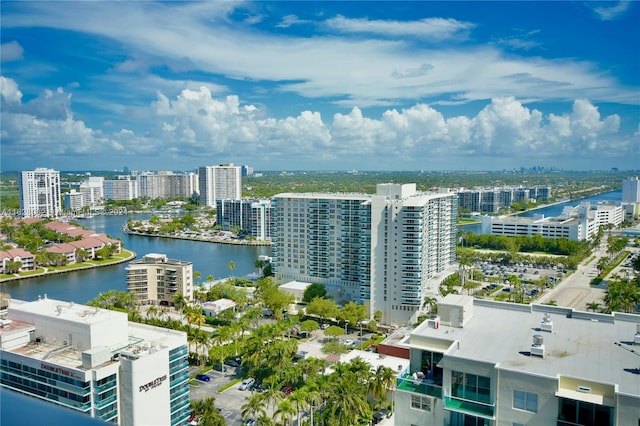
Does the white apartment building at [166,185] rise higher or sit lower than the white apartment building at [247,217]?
higher

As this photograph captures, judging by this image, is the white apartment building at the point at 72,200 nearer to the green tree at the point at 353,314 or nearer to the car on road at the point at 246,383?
the green tree at the point at 353,314

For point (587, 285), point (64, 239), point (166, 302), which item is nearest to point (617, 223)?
point (587, 285)

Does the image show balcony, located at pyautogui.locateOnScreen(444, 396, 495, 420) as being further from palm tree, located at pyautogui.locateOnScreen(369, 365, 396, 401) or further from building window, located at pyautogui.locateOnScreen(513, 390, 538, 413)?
palm tree, located at pyautogui.locateOnScreen(369, 365, 396, 401)

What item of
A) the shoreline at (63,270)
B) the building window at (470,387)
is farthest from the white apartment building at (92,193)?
the building window at (470,387)

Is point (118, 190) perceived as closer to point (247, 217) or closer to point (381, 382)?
point (247, 217)

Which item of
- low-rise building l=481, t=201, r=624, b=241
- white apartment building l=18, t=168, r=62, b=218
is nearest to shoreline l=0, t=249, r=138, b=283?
white apartment building l=18, t=168, r=62, b=218

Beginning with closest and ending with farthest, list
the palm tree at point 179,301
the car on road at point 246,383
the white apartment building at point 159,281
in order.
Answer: the car on road at point 246,383, the palm tree at point 179,301, the white apartment building at point 159,281
